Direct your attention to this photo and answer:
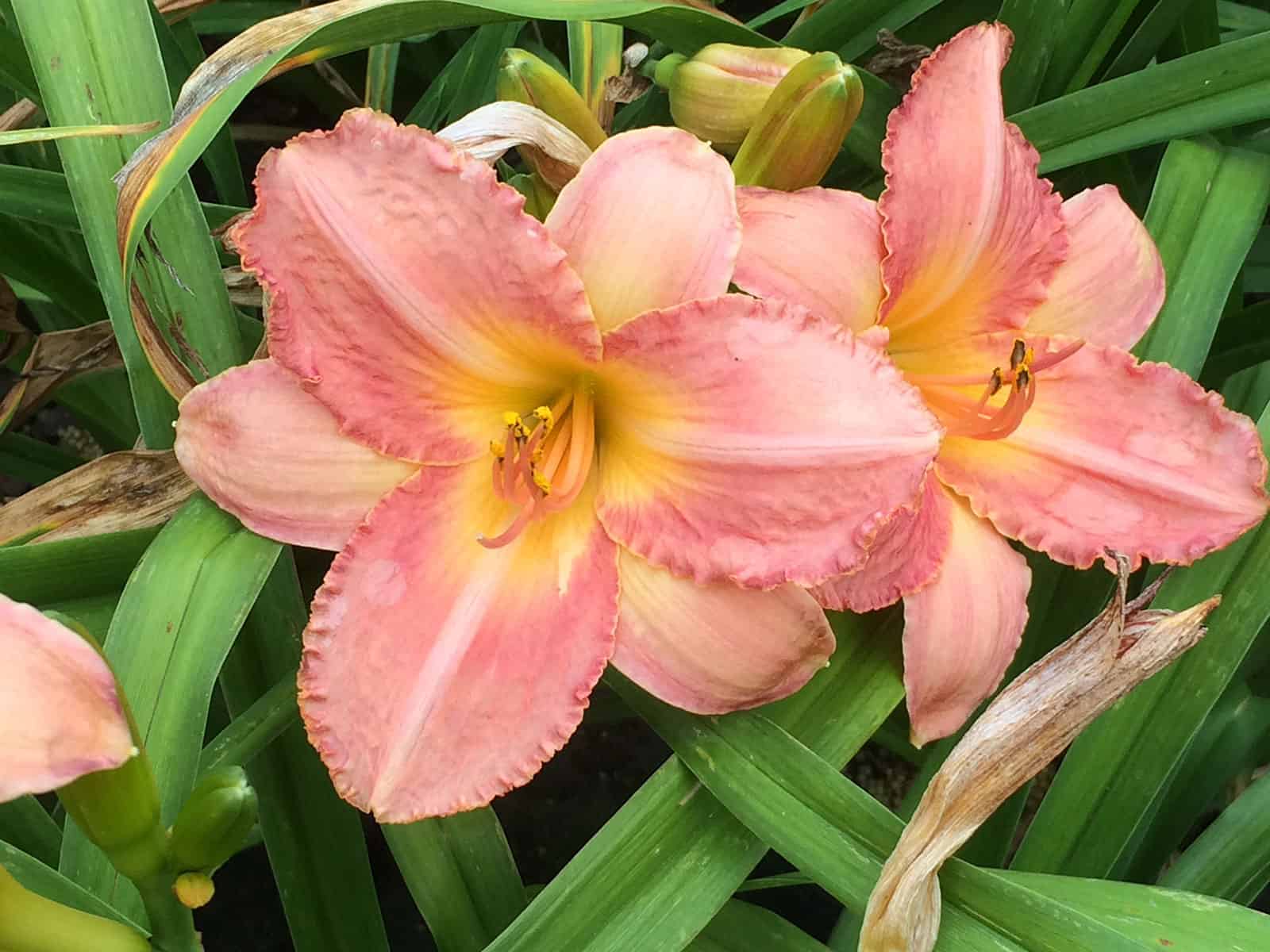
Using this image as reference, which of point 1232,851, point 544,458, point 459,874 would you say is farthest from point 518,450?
point 1232,851

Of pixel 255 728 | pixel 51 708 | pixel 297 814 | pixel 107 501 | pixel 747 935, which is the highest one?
pixel 51 708

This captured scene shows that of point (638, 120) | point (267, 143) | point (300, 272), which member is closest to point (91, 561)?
point (300, 272)

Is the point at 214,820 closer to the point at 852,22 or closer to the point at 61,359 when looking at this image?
the point at 61,359

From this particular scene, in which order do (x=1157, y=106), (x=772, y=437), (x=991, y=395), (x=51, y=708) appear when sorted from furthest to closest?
1. (x=1157, y=106)
2. (x=991, y=395)
3. (x=772, y=437)
4. (x=51, y=708)

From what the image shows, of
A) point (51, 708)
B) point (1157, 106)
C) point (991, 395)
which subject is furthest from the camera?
point (1157, 106)

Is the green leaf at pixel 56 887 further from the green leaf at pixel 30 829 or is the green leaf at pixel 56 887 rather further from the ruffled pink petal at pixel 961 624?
the ruffled pink petal at pixel 961 624

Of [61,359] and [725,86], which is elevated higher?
[725,86]
